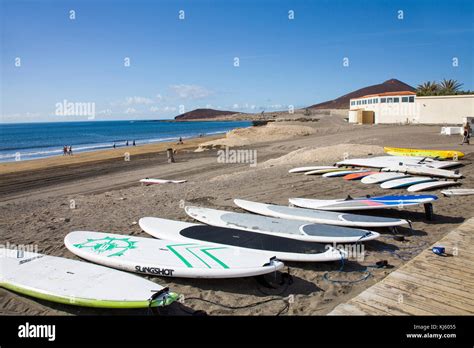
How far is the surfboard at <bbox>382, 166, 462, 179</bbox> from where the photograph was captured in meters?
11.2

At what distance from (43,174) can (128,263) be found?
16.9 m

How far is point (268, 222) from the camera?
7062 mm

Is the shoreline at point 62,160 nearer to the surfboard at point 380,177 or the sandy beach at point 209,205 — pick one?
the sandy beach at point 209,205

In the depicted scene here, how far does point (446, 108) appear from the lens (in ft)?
106

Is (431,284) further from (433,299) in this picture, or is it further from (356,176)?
(356,176)

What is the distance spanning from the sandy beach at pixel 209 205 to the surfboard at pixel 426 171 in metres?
0.53

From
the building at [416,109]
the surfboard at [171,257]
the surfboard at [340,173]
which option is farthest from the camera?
the building at [416,109]

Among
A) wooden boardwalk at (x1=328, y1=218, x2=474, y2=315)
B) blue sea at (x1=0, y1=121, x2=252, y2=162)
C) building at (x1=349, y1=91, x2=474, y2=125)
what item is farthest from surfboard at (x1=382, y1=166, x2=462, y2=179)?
blue sea at (x1=0, y1=121, x2=252, y2=162)

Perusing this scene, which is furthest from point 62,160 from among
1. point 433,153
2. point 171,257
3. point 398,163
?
point 171,257

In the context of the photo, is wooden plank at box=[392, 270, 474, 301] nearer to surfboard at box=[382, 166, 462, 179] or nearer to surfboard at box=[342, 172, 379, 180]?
surfboard at box=[342, 172, 379, 180]

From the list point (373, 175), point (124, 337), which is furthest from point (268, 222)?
point (373, 175)

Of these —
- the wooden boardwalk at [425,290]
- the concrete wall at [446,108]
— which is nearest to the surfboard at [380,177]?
the wooden boardwalk at [425,290]

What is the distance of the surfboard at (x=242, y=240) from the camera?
18.1 ft

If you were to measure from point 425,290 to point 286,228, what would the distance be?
2.69 m
